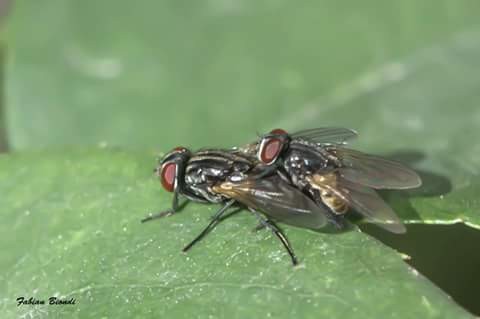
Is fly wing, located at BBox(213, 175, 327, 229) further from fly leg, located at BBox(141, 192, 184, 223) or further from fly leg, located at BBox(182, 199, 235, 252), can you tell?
fly leg, located at BBox(141, 192, 184, 223)

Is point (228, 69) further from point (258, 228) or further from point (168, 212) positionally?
point (258, 228)

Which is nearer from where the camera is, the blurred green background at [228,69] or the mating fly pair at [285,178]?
the mating fly pair at [285,178]

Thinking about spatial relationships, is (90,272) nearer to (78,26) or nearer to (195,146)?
(195,146)

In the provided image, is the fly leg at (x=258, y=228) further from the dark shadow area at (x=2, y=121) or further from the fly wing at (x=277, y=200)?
the dark shadow area at (x=2, y=121)

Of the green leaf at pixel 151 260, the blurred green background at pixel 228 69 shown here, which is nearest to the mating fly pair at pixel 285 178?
the green leaf at pixel 151 260

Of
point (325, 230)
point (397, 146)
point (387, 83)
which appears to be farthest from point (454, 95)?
point (325, 230)

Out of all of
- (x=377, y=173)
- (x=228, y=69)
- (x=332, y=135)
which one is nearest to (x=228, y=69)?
(x=228, y=69)
